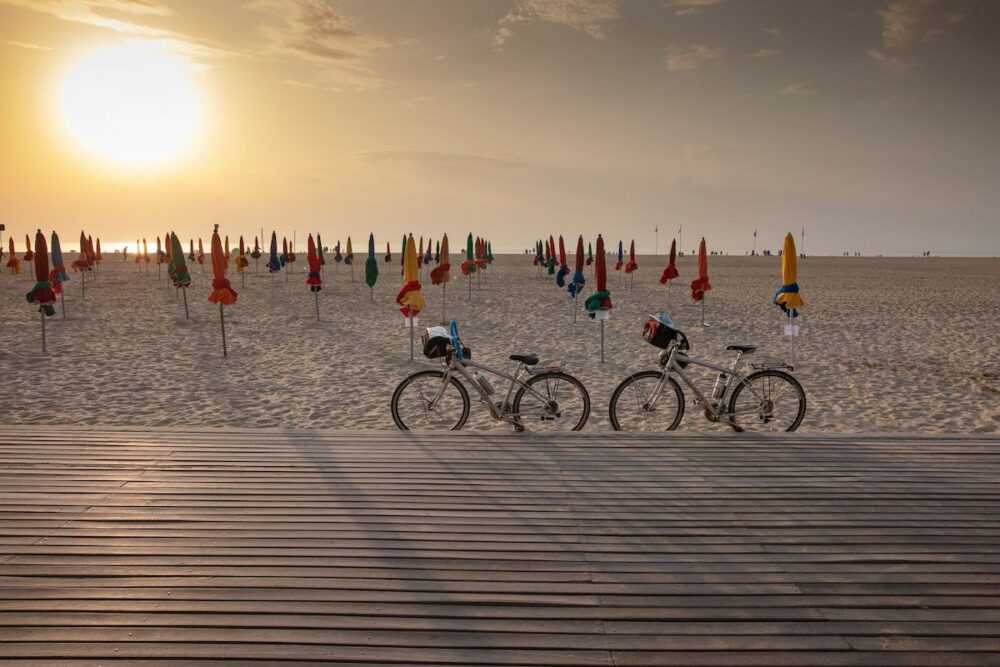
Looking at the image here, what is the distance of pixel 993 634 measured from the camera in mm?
2760

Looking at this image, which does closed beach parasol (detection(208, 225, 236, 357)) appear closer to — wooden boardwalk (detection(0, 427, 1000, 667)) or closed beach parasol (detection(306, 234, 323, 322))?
closed beach parasol (detection(306, 234, 323, 322))

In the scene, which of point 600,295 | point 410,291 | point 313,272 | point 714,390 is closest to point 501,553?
point 714,390

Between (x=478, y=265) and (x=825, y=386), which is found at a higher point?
(x=478, y=265)

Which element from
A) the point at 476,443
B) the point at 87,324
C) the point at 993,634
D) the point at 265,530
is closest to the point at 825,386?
the point at 476,443

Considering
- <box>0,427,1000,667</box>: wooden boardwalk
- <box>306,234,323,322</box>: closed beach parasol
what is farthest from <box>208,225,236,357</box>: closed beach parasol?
<box>0,427,1000,667</box>: wooden boardwalk

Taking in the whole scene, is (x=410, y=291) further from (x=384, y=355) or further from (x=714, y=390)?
(x=714, y=390)

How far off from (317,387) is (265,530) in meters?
6.93

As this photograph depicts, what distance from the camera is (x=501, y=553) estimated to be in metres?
3.49

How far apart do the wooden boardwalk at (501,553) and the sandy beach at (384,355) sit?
2.92m

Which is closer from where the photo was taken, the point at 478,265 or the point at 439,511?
the point at 439,511

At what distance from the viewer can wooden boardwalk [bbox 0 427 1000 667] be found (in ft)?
8.91

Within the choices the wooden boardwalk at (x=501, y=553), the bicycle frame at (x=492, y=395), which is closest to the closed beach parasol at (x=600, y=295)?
the bicycle frame at (x=492, y=395)

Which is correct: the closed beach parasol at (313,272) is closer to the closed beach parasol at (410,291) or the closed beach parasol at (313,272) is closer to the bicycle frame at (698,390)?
the closed beach parasol at (410,291)

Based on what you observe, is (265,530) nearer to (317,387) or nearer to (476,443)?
(476,443)
